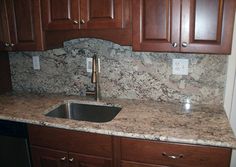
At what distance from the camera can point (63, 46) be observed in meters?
2.08

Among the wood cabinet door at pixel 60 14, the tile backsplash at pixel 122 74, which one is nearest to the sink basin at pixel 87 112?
the tile backsplash at pixel 122 74

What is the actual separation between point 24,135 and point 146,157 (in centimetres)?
91

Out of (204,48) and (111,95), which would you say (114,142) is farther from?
(204,48)

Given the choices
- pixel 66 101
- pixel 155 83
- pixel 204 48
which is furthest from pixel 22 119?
pixel 204 48

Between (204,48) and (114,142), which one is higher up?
(204,48)

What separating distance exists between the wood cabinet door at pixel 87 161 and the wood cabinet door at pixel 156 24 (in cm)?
80

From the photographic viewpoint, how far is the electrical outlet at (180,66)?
1.78m

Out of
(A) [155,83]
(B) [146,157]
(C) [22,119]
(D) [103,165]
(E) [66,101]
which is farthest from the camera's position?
(E) [66,101]

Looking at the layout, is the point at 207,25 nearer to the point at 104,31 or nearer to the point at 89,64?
the point at 104,31

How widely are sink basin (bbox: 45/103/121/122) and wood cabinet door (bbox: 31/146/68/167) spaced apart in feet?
1.10

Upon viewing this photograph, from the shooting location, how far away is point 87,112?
200 cm

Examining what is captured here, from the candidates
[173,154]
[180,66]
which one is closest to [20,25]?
[180,66]

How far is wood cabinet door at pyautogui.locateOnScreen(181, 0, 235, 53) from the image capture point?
132 cm

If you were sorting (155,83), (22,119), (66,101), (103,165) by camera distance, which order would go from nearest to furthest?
(103,165)
(22,119)
(155,83)
(66,101)
